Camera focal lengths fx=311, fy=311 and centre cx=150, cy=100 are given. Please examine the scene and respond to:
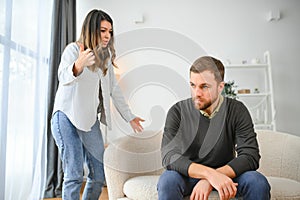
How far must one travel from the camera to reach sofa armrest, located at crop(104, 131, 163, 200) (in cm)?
161

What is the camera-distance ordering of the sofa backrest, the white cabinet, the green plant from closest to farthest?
1. the sofa backrest
2. the green plant
3. the white cabinet

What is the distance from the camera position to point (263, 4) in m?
3.41

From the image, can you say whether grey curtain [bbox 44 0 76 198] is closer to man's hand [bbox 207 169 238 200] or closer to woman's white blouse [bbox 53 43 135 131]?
woman's white blouse [bbox 53 43 135 131]

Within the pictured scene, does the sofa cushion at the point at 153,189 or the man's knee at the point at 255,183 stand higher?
the man's knee at the point at 255,183

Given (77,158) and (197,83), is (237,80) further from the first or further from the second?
(77,158)

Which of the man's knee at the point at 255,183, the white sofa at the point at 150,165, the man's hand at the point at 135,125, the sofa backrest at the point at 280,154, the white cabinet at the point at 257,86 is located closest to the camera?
the man's knee at the point at 255,183

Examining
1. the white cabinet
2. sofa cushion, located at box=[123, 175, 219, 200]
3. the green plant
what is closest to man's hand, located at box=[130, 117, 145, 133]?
sofa cushion, located at box=[123, 175, 219, 200]

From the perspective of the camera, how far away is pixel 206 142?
142 centimetres

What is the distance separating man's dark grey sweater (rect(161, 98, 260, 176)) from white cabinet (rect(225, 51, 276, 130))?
1830mm

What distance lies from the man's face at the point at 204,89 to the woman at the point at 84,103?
497 mm

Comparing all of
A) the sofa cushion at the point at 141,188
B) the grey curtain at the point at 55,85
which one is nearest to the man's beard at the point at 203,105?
the sofa cushion at the point at 141,188

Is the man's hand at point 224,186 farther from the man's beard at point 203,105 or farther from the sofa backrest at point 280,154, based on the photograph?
the sofa backrest at point 280,154

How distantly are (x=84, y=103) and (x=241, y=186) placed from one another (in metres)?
0.84

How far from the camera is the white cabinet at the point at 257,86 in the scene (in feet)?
10.4
